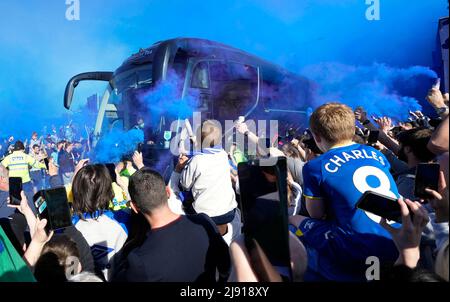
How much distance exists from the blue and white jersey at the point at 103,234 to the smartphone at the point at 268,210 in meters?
0.92

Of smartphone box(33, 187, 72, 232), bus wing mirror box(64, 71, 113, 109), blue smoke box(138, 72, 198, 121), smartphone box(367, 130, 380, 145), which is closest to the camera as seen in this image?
smartphone box(33, 187, 72, 232)

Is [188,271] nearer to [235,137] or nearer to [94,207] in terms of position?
[94,207]

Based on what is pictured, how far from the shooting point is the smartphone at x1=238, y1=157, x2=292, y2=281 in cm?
111

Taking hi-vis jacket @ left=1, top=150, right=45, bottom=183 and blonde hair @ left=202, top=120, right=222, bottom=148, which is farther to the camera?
hi-vis jacket @ left=1, top=150, right=45, bottom=183

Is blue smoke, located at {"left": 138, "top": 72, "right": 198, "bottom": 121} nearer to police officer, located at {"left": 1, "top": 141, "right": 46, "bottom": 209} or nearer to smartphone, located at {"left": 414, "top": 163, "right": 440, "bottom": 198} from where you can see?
police officer, located at {"left": 1, "top": 141, "right": 46, "bottom": 209}

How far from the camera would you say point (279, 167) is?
1137mm

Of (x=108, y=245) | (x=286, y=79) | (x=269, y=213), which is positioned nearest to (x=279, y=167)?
(x=269, y=213)

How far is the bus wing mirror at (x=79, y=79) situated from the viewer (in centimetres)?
664

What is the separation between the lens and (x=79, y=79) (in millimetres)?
6816

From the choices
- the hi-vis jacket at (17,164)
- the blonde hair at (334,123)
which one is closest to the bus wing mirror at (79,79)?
the hi-vis jacket at (17,164)

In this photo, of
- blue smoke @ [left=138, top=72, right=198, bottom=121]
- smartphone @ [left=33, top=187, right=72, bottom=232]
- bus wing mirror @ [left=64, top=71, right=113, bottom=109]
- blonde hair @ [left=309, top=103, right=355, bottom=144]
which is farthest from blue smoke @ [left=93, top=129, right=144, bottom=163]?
blonde hair @ [left=309, top=103, right=355, bottom=144]

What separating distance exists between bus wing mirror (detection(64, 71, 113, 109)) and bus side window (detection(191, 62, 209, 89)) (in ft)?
5.65

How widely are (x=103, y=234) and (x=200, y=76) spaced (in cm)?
414

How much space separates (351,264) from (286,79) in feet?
18.7
